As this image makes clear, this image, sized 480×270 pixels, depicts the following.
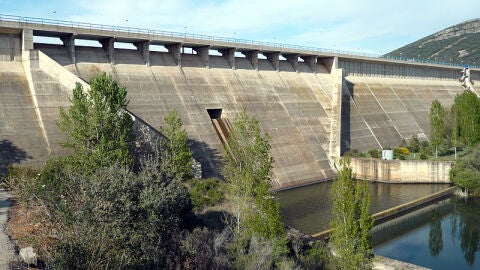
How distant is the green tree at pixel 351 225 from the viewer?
46.5 feet

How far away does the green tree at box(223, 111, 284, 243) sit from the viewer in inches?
585

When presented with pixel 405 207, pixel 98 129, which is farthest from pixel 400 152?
pixel 98 129

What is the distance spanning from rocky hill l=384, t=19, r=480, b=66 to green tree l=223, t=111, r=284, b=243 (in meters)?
116

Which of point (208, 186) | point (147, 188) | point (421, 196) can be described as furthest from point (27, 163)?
point (421, 196)

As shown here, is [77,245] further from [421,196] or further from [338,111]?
[338,111]

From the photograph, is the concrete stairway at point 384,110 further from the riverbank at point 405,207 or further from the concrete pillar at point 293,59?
the riverbank at point 405,207

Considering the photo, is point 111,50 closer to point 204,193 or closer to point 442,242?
point 204,193

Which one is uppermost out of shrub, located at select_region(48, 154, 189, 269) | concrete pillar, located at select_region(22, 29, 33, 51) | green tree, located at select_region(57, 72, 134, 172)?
concrete pillar, located at select_region(22, 29, 33, 51)

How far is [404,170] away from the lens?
37219mm

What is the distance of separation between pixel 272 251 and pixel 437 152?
113 feet

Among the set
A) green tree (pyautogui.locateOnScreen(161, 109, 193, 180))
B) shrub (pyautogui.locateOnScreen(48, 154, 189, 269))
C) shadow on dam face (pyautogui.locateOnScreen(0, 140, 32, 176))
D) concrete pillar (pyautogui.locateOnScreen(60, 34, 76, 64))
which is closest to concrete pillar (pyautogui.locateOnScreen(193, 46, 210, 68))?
concrete pillar (pyautogui.locateOnScreen(60, 34, 76, 64))

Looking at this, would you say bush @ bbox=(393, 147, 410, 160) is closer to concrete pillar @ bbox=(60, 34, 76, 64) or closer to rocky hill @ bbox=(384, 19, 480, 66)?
concrete pillar @ bbox=(60, 34, 76, 64)

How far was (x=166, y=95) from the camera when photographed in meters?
32.2

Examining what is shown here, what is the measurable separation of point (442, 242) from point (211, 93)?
18885mm
